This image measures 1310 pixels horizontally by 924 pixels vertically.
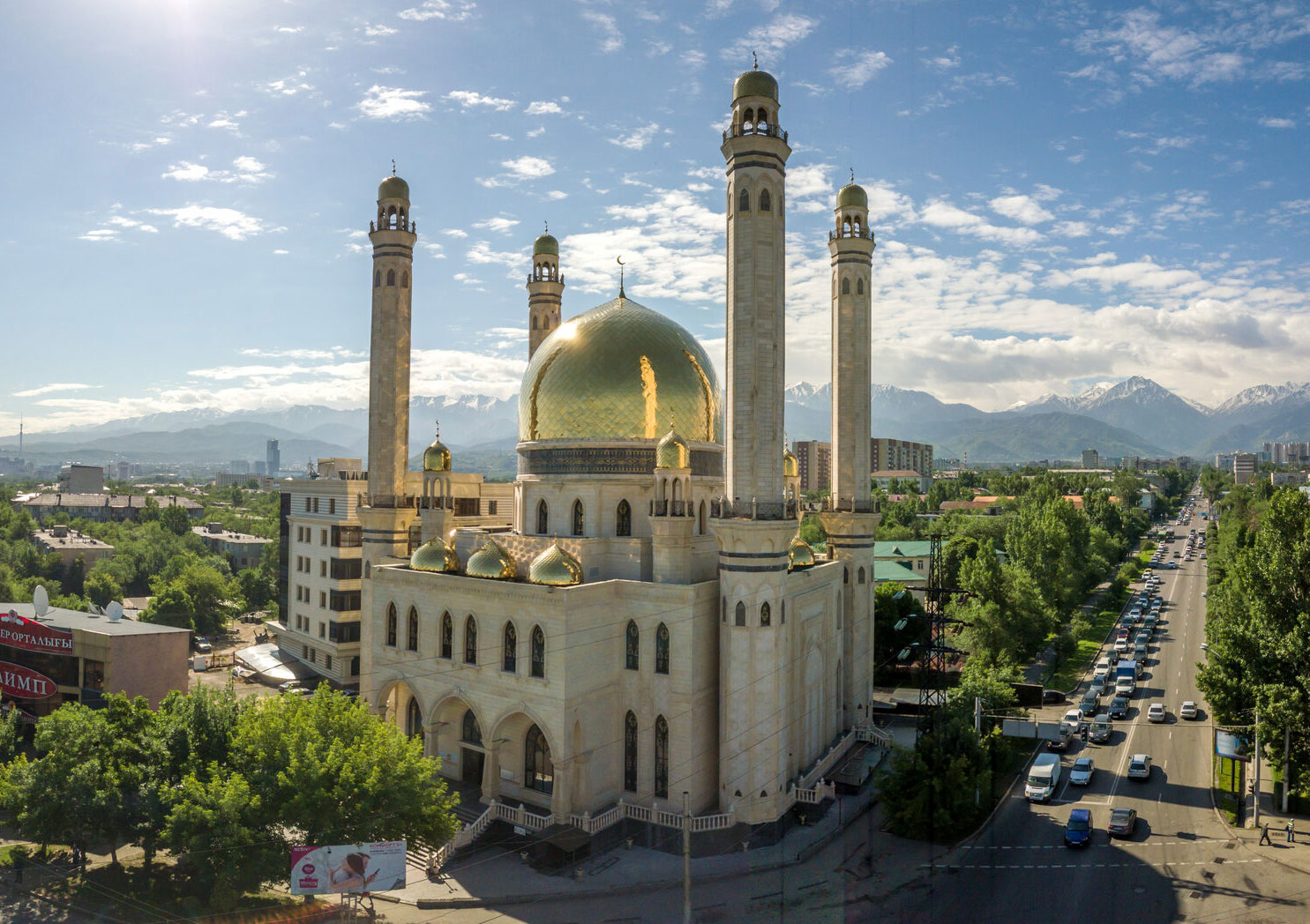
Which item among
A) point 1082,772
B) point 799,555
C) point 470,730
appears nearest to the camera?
point 470,730

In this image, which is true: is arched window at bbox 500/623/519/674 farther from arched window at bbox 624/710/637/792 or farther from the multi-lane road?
the multi-lane road

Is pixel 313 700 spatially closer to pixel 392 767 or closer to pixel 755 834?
pixel 392 767

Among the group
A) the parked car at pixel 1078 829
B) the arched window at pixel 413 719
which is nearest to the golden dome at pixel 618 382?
the arched window at pixel 413 719

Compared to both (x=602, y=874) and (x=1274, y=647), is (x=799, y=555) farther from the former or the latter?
(x=1274, y=647)

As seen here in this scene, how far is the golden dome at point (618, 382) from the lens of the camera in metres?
34.0

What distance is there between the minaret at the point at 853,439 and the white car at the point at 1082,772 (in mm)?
9065

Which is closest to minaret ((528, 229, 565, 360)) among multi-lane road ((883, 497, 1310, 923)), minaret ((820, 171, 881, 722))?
minaret ((820, 171, 881, 722))

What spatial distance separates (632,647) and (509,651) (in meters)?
4.32

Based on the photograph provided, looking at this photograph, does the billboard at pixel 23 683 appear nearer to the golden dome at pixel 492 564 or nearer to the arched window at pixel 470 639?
the arched window at pixel 470 639

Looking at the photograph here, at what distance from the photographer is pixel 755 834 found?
1072 inches

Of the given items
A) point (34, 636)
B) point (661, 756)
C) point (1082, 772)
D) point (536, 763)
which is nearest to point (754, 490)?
point (661, 756)

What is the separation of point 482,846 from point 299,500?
34712 millimetres

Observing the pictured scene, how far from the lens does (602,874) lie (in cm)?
2461

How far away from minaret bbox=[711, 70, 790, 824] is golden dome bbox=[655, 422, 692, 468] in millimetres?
2199
